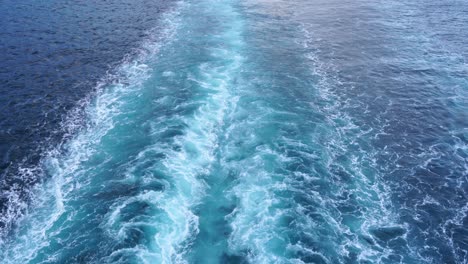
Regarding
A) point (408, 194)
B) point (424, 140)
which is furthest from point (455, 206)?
point (424, 140)

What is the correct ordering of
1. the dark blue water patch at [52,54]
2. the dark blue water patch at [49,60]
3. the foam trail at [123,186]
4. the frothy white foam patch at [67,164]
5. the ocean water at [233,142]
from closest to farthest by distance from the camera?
1. the foam trail at [123,186]
2. the frothy white foam patch at [67,164]
3. the ocean water at [233,142]
4. the dark blue water patch at [49,60]
5. the dark blue water patch at [52,54]

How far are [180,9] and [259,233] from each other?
232 ft

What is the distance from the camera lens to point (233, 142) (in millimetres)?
43156

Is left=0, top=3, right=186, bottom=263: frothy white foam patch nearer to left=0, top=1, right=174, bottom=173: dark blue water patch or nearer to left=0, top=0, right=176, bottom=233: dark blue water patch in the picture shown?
left=0, top=0, right=176, bottom=233: dark blue water patch

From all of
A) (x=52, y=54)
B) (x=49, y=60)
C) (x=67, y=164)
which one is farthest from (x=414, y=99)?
(x=52, y=54)

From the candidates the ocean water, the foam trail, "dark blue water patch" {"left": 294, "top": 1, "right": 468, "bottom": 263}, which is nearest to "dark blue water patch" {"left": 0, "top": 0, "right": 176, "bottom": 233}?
the ocean water

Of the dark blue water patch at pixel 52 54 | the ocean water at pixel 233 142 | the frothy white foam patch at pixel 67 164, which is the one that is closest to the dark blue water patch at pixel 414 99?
the ocean water at pixel 233 142

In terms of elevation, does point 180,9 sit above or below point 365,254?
above

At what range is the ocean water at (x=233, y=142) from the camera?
32375mm

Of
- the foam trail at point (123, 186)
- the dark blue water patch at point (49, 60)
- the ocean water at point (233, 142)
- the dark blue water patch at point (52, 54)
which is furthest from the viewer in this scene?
the dark blue water patch at point (52, 54)

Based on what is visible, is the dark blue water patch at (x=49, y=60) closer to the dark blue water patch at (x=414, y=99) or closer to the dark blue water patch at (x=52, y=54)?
the dark blue water patch at (x=52, y=54)

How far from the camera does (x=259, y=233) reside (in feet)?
107

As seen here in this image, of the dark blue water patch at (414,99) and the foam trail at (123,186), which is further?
the dark blue water patch at (414,99)

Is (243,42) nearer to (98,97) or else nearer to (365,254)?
(98,97)
